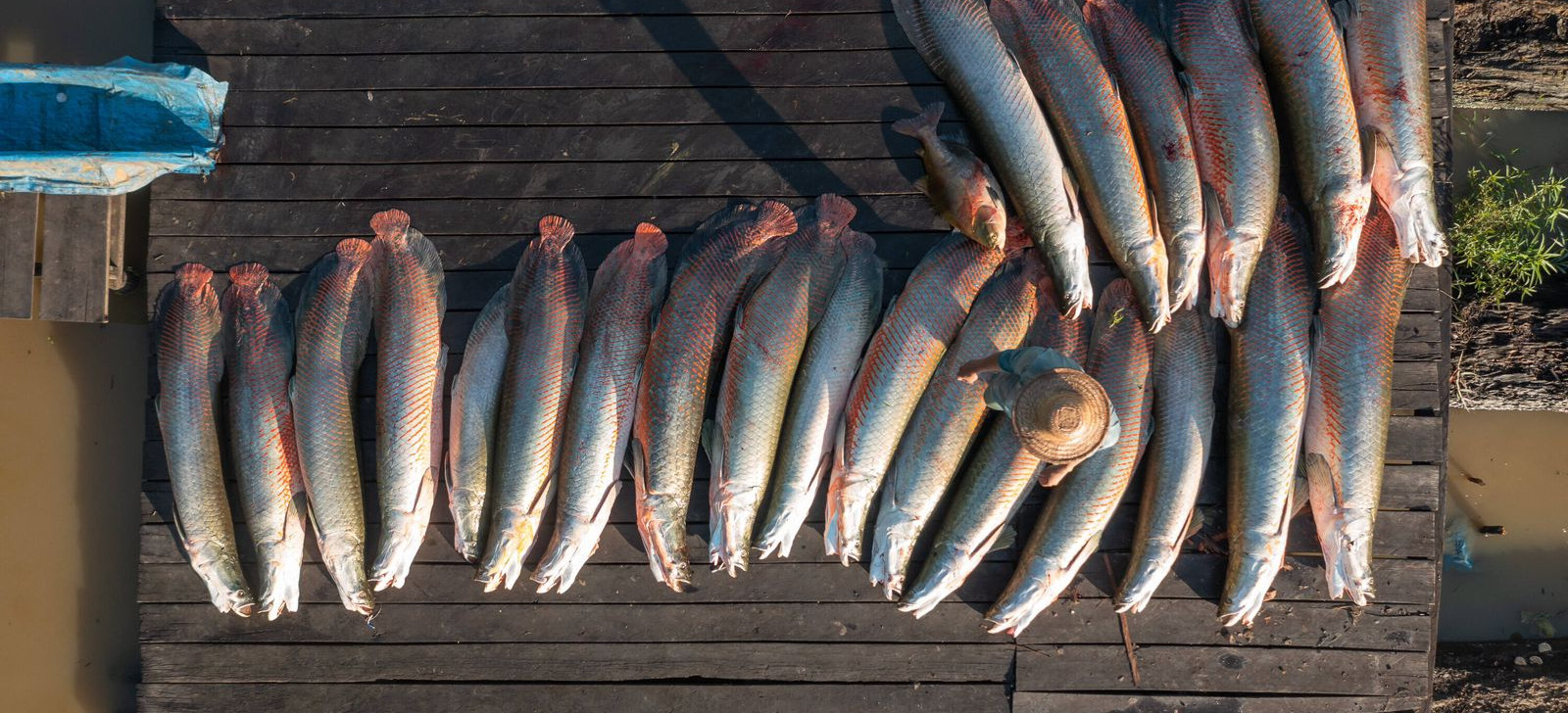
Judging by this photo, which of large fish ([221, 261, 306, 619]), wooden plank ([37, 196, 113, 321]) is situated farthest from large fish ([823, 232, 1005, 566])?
wooden plank ([37, 196, 113, 321])

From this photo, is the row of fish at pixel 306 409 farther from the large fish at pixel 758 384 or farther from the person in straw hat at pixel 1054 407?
the person in straw hat at pixel 1054 407

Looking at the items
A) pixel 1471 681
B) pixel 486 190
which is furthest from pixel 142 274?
pixel 1471 681

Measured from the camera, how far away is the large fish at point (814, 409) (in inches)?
165

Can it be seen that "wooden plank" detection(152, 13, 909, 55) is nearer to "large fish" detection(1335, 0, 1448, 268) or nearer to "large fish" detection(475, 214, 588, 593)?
"large fish" detection(475, 214, 588, 593)

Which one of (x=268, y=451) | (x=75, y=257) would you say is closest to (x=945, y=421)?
(x=268, y=451)

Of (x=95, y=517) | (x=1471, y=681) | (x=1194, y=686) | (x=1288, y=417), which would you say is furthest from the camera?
(x=95, y=517)

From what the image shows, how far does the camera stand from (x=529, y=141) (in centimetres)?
463

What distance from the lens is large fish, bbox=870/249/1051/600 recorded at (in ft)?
13.6

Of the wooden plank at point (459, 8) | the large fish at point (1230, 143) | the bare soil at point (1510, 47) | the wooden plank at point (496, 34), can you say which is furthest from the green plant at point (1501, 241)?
the wooden plank at point (459, 8)

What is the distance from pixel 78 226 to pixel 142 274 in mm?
848

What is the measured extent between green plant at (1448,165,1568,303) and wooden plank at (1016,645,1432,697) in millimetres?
2310

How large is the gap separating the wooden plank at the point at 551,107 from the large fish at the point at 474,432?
128cm

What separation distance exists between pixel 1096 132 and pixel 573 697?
413cm

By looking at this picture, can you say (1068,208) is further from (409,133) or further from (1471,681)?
(1471,681)
